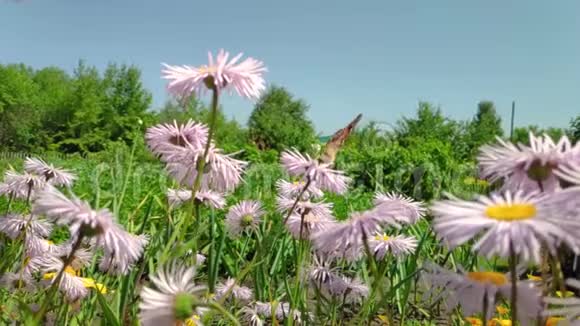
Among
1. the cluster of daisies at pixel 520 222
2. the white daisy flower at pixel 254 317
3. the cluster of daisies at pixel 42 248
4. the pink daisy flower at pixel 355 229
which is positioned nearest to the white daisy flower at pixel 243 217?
the white daisy flower at pixel 254 317

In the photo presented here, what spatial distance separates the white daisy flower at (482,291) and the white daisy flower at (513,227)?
0.46 feet

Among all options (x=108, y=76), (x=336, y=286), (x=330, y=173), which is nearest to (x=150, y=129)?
(x=330, y=173)

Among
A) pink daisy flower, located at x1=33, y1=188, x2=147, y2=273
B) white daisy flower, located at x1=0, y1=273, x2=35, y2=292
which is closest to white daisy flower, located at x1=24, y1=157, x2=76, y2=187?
white daisy flower, located at x1=0, y1=273, x2=35, y2=292

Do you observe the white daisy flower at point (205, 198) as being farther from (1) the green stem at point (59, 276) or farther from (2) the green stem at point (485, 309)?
(2) the green stem at point (485, 309)

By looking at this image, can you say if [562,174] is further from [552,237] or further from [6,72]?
[6,72]

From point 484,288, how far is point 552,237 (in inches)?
7.5

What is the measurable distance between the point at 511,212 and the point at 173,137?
79 centimetres

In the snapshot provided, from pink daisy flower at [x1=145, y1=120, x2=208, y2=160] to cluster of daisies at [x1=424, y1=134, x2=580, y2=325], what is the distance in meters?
0.58

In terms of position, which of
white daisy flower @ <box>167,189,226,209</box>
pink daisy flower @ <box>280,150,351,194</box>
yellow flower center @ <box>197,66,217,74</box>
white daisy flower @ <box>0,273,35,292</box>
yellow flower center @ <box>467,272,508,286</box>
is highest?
yellow flower center @ <box>197,66,217,74</box>

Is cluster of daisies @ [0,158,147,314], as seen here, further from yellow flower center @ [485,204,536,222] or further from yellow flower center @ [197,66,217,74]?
yellow flower center @ [485,204,536,222]

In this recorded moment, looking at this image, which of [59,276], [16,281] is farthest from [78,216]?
[16,281]

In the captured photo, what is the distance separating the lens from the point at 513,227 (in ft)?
1.66

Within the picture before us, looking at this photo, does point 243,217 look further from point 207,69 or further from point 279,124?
point 279,124

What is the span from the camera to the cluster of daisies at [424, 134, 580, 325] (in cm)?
50
